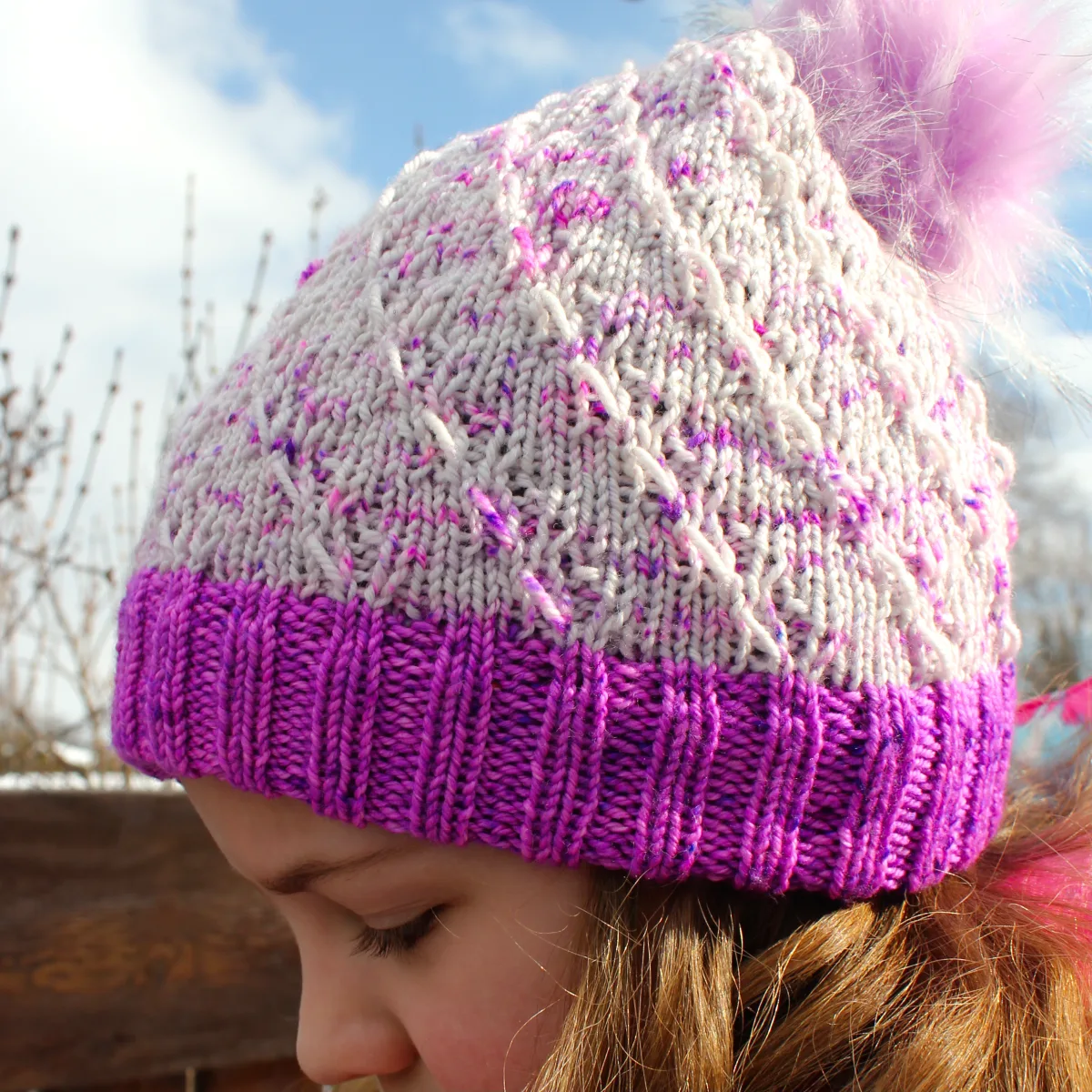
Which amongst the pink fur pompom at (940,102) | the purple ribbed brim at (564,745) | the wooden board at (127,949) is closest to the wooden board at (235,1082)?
the wooden board at (127,949)

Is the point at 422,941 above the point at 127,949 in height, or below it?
above

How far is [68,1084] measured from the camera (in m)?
1.63

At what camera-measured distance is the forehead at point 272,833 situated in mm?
943

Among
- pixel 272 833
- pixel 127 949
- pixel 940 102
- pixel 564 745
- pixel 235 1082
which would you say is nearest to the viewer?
pixel 564 745

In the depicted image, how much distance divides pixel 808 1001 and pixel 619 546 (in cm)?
50

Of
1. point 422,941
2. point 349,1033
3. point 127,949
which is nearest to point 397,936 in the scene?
point 422,941

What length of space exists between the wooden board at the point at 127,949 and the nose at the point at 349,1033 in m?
0.84

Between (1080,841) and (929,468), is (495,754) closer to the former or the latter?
(929,468)

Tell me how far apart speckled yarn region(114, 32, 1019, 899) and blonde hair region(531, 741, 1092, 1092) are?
0.24ft

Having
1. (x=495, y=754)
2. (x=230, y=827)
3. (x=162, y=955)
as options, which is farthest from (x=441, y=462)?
(x=162, y=955)

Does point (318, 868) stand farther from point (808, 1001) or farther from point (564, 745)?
point (808, 1001)

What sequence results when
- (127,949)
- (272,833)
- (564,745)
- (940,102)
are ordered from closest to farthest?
(564,745), (272,833), (940,102), (127,949)

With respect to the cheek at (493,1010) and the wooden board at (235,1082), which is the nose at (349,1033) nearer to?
the cheek at (493,1010)

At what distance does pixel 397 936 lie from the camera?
1004mm
